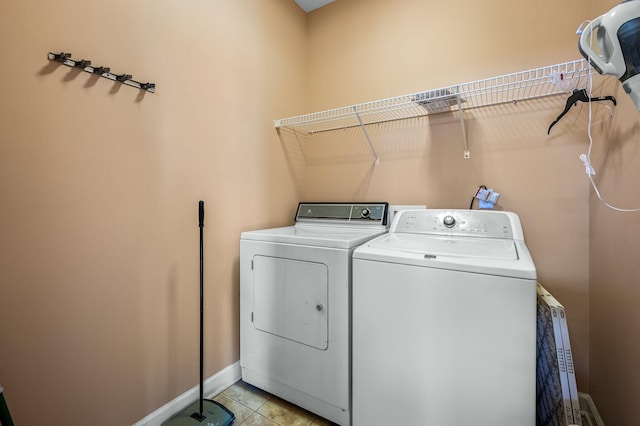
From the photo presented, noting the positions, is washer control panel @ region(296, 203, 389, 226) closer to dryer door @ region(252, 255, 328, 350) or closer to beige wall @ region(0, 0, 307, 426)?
beige wall @ region(0, 0, 307, 426)

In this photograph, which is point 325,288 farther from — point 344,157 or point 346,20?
point 346,20

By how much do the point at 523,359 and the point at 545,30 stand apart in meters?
1.79

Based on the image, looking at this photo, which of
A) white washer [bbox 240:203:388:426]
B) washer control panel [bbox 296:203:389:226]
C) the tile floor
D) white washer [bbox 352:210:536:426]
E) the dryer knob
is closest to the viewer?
white washer [bbox 352:210:536:426]

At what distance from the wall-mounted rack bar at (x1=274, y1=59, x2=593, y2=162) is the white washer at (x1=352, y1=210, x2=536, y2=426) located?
0.86 meters

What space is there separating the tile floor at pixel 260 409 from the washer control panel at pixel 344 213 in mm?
1186

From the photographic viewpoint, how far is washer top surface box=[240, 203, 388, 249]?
1503 millimetres

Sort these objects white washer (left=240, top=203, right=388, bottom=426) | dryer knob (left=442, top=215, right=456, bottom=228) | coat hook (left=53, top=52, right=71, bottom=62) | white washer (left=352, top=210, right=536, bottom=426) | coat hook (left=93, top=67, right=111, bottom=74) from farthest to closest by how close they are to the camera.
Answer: dryer knob (left=442, top=215, right=456, bottom=228)
white washer (left=240, top=203, right=388, bottom=426)
coat hook (left=93, top=67, right=111, bottom=74)
coat hook (left=53, top=52, right=71, bottom=62)
white washer (left=352, top=210, right=536, bottom=426)

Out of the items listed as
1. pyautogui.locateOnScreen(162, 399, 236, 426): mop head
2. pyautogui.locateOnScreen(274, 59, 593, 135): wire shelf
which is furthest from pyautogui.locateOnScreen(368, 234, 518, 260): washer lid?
pyautogui.locateOnScreen(162, 399, 236, 426): mop head

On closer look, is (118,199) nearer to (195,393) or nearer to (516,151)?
(195,393)

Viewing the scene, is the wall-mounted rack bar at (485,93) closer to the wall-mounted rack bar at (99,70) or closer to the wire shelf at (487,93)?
the wire shelf at (487,93)

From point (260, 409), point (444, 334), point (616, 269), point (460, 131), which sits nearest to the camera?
point (444, 334)

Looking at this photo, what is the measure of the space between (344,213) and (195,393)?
56.8 inches

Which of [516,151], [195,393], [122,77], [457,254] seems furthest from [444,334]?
[122,77]

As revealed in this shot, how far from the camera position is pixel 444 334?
1042 mm
